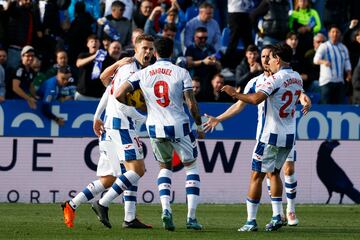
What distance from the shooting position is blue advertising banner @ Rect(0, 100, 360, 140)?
19.3 metres

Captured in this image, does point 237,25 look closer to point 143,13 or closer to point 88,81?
point 143,13

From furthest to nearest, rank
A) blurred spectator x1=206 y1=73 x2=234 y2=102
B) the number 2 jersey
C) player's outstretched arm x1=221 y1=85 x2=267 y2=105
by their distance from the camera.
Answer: blurred spectator x1=206 y1=73 x2=234 y2=102 < the number 2 jersey < player's outstretched arm x1=221 y1=85 x2=267 y2=105

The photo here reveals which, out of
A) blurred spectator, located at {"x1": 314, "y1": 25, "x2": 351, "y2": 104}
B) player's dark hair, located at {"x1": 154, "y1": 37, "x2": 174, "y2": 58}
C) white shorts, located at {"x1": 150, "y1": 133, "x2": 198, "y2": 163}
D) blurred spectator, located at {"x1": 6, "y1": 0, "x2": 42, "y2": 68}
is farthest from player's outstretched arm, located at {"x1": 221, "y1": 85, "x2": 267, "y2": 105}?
blurred spectator, located at {"x1": 6, "y1": 0, "x2": 42, "y2": 68}

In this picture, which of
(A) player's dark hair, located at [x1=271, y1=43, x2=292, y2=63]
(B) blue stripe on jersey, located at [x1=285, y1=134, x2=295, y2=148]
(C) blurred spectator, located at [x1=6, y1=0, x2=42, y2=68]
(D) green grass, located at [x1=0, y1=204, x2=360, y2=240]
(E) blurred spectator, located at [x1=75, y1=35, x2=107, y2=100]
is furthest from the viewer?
(C) blurred spectator, located at [x1=6, y1=0, x2=42, y2=68]

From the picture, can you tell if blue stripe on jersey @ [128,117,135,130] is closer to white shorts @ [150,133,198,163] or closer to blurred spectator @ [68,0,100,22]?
white shorts @ [150,133,198,163]

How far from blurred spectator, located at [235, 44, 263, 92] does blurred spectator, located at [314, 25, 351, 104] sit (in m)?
1.46

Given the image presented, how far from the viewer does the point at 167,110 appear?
14.0m

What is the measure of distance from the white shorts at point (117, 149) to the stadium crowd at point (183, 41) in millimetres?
5430

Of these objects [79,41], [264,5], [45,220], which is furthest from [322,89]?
[45,220]

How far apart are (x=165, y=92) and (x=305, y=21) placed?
11107 millimetres

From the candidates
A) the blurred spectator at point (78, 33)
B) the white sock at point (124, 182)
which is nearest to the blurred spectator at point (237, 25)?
the blurred spectator at point (78, 33)

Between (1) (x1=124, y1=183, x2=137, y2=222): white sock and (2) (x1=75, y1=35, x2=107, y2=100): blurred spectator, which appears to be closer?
(1) (x1=124, y1=183, x2=137, y2=222): white sock

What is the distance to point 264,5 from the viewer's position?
78.5 feet

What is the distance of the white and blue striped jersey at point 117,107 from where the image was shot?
1439 cm
